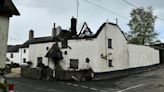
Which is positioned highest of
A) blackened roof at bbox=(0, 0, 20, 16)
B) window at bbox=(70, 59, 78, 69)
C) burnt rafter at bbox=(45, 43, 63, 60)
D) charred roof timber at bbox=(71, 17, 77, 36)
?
charred roof timber at bbox=(71, 17, 77, 36)

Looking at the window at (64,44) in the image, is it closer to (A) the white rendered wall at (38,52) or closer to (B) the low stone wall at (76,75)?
(A) the white rendered wall at (38,52)

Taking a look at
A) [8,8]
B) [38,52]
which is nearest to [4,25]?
[8,8]

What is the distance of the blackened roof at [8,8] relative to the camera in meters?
19.0

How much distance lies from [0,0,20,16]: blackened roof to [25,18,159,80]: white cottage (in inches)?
757

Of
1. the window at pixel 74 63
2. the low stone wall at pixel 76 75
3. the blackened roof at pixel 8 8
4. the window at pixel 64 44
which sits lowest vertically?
the low stone wall at pixel 76 75

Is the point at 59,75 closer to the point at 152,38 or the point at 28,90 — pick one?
the point at 28,90

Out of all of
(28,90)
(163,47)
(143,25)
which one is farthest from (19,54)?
(28,90)

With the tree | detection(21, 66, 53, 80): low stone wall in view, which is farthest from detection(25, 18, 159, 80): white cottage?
the tree

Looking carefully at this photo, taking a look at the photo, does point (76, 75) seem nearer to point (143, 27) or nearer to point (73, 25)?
point (73, 25)

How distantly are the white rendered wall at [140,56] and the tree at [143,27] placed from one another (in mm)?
16640

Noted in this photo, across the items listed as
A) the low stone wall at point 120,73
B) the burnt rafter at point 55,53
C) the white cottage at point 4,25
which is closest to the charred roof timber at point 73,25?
A: the burnt rafter at point 55,53

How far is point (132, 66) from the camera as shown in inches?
1693

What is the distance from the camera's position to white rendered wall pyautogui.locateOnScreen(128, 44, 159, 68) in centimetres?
4344

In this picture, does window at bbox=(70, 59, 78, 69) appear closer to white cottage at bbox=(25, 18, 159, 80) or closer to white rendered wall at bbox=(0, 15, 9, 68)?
white cottage at bbox=(25, 18, 159, 80)
